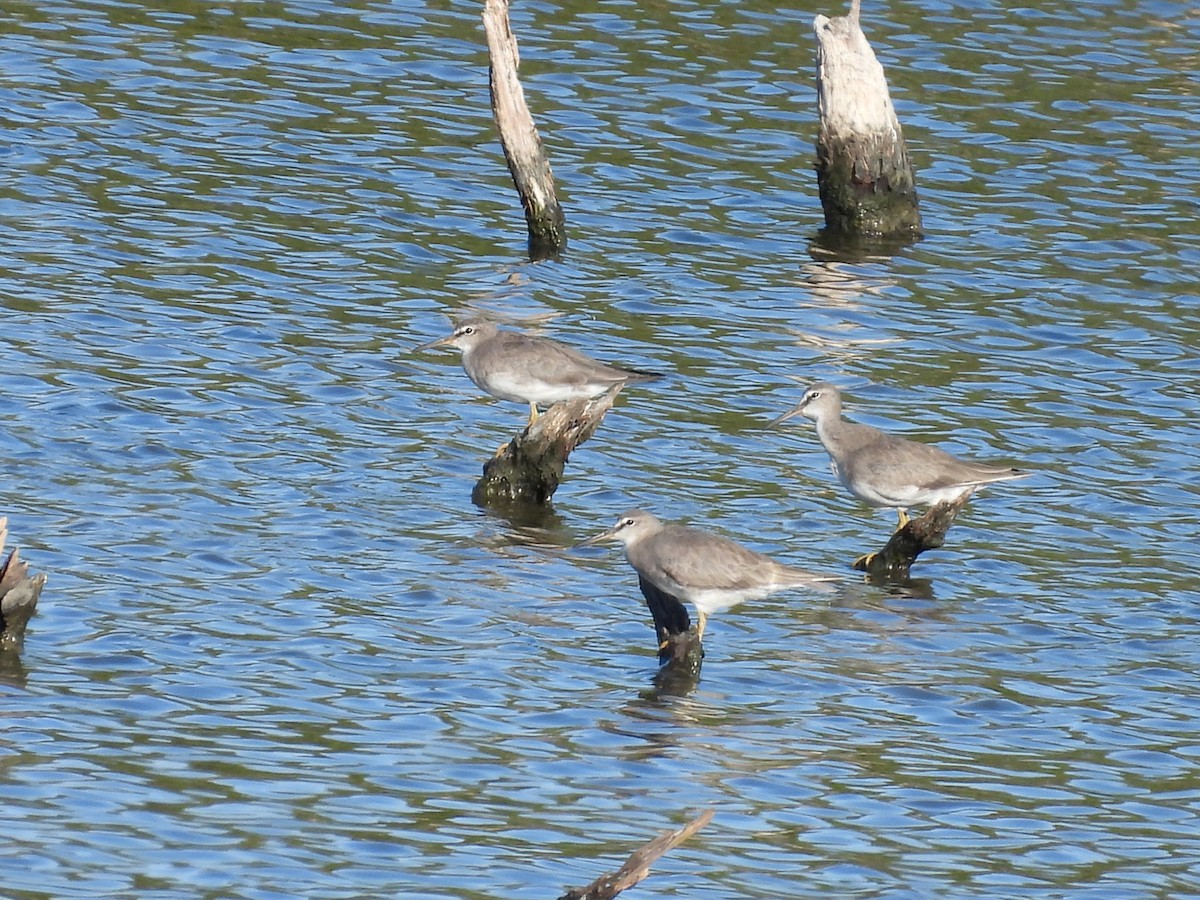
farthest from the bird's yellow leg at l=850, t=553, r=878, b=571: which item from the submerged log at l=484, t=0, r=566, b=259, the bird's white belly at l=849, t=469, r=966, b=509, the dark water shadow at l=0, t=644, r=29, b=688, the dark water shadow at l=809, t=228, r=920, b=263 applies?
the dark water shadow at l=809, t=228, r=920, b=263

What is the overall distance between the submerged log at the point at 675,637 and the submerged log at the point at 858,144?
10.4 meters

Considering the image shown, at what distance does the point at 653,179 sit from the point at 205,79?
530 centimetres

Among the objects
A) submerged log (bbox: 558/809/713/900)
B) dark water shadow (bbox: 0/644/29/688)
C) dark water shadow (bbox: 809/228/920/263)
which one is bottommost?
dark water shadow (bbox: 0/644/29/688)

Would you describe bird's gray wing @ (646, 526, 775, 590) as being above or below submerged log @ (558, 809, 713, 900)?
below

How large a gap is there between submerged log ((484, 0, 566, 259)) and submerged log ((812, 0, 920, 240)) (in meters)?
3.05

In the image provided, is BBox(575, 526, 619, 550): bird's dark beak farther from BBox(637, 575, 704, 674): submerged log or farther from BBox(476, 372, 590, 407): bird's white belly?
BBox(476, 372, 590, 407): bird's white belly

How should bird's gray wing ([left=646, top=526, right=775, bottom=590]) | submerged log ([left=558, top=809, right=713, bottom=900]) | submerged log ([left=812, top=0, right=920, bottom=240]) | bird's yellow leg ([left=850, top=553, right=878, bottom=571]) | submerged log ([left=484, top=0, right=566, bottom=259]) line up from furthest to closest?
submerged log ([left=812, top=0, right=920, bottom=240]) → submerged log ([left=484, top=0, right=566, bottom=259]) → bird's yellow leg ([left=850, top=553, right=878, bottom=571]) → bird's gray wing ([left=646, top=526, right=775, bottom=590]) → submerged log ([left=558, top=809, right=713, bottom=900])

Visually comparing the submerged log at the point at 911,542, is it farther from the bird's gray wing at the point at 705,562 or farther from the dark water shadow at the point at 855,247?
the dark water shadow at the point at 855,247

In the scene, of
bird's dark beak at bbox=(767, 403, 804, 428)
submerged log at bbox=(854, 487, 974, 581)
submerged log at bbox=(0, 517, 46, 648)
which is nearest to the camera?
submerged log at bbox=(0, 517, 46, 648)

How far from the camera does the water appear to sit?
400 inches

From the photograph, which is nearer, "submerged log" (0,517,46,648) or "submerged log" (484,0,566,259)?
"submerged log" (0,517,46,648)

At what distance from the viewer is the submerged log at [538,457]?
1497 cm

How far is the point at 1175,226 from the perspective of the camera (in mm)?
21641

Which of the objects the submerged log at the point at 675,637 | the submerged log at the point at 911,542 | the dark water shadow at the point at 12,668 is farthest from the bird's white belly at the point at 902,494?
the dark water shadow at the point at 12,668
